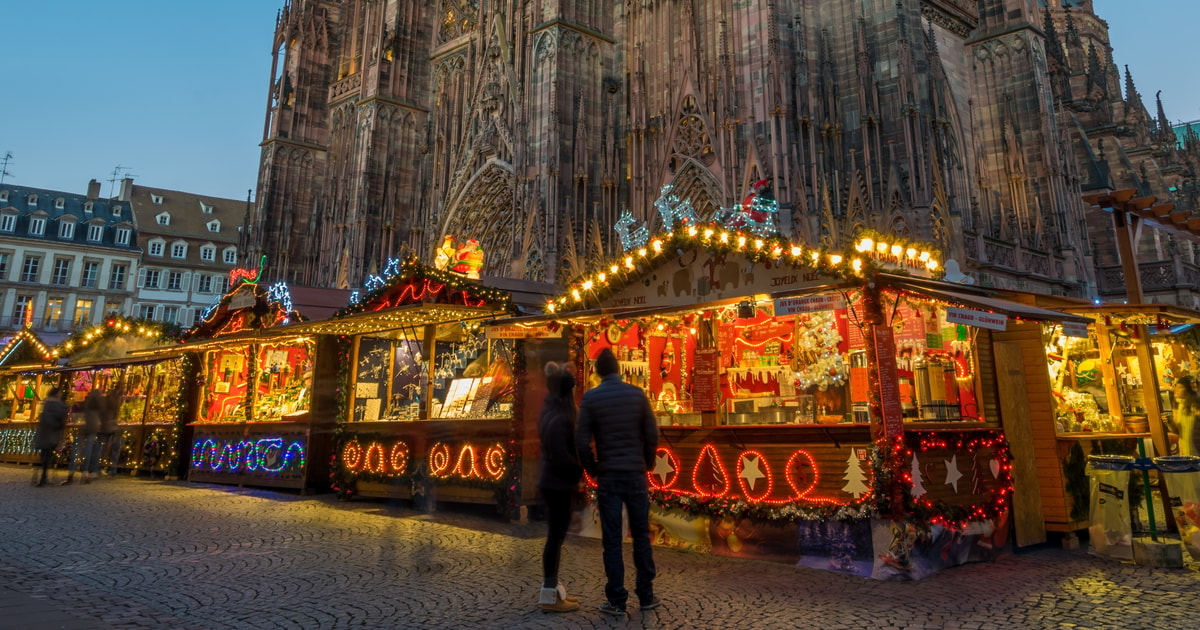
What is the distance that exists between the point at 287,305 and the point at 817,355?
33.6ft

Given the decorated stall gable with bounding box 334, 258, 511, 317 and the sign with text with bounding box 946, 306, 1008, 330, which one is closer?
the sign with text with bounding box 946, 306, 1008, 330

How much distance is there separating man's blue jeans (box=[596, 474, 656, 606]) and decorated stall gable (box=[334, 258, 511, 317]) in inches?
212

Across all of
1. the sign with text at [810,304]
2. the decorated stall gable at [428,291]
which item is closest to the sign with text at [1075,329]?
the sign with text at [810,304]

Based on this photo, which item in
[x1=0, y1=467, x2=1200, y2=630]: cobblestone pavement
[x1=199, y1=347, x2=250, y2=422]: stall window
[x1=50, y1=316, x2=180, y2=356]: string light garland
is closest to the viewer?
[x1=0, y1=467, x2=1200, y2=630]: cobblestone pavement

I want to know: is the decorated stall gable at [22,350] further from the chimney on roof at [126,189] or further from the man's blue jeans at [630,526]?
the chimney on roof at [126,189]

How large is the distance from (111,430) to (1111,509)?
18.0 m

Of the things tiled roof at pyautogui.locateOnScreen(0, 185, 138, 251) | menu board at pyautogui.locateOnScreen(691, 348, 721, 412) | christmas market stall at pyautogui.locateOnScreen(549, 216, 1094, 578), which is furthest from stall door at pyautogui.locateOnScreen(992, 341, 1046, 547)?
tiled roof at pyautogui.locateOnScreen(0, 185, 138, 251)

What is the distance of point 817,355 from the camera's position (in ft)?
25.8

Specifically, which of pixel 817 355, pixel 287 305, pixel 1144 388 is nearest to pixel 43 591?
pixel 817 355

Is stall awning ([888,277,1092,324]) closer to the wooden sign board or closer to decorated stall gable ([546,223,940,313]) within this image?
decorated stall gable ([546,223,940,313])

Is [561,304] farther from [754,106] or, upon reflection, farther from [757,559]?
[754,106]

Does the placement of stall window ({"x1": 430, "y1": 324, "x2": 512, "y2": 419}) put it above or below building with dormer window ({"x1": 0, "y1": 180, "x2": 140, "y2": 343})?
below

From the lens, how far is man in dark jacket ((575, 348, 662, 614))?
15.9 feet

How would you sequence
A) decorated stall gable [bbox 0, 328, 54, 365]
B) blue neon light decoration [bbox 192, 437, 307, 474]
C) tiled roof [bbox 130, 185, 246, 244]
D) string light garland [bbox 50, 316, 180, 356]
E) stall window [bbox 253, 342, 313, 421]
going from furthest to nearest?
tiled roof [bbox 130, 185, 246, 244], decorated stall gable [bbox 0, 328, 54, 365], string light garland [bbox 50, 316, 180, 356], stall window [bbox 253, 342, 313, 421], blue neon light decoration [bbox 192, 437, 307, 474]
